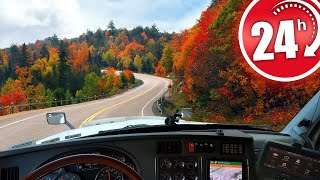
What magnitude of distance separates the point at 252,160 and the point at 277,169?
7.0 inches

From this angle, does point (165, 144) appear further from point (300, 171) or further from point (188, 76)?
point (188, 76)

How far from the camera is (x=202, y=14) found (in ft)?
101

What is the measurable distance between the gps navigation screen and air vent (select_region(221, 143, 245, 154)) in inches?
2.9

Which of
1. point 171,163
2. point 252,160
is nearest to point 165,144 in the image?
point 171,163

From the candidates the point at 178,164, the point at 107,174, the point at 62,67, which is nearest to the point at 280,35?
the point at 62,67

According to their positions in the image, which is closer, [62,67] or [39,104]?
[39,104]

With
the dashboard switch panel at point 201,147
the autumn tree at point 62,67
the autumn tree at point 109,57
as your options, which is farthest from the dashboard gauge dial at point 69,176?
the autumn tree at point 62,67

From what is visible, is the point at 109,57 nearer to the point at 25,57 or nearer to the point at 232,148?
the point at 232,148

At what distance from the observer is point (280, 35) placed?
29469 mm

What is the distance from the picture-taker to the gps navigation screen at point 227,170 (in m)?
2.56

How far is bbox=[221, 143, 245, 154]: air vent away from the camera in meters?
2.57

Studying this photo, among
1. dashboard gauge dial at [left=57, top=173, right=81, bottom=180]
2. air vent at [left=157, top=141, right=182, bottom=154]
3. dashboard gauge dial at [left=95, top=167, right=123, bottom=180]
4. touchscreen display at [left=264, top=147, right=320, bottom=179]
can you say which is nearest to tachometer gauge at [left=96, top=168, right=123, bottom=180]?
dashboard gauge dial at [left=95, top=167, right=123, bottom=180]

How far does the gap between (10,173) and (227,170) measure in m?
1.39

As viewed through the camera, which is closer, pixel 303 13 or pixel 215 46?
pixel 215 46
